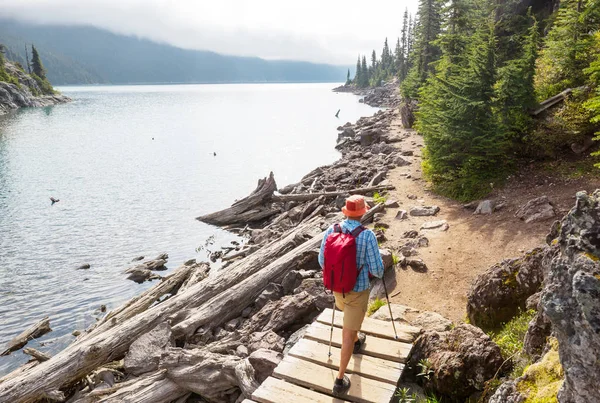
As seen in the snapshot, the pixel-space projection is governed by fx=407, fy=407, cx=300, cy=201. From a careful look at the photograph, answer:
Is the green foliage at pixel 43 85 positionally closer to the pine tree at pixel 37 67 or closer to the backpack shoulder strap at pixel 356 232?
the pine tree at pixel 37 67

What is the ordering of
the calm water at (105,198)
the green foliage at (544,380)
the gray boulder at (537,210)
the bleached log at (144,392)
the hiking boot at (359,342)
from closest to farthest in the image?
the green foliage at (544,380) → the hiking boot at (359,342) → the bleached log at (144,392) → the gray boulder at (537,210) → the calm water at (105,198)

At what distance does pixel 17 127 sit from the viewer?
67.8 m

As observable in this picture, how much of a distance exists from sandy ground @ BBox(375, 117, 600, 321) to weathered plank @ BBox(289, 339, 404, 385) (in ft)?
11.2

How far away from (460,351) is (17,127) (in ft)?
263

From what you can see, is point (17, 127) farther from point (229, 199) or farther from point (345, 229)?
point (345, 229)

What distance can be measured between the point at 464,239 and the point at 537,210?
2.50m

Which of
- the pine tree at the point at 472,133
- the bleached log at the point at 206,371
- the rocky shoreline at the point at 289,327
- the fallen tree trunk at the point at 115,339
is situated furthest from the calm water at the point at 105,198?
the pine tree at the point at 472,133

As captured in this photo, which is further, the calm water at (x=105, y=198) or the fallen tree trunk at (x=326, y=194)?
the fallen tree trunk at (x=326, y=194)

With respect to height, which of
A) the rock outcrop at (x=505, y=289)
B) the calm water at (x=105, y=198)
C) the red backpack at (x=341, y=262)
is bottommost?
the calm water at (x=105, y=198)

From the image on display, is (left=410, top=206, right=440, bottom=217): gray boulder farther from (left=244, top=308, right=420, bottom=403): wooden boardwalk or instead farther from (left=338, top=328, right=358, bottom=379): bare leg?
(left=338, top=328, right=358, bottom=379): bare leg

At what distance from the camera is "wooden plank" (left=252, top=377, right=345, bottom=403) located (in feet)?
20.5

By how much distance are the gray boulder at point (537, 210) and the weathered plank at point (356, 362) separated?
28.6 ft

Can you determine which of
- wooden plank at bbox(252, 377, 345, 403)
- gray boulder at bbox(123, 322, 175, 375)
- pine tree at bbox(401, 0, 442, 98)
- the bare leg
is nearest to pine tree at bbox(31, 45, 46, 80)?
pine tree at bbox(401, 0, 442, 98)

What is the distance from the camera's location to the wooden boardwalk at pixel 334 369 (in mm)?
6328
